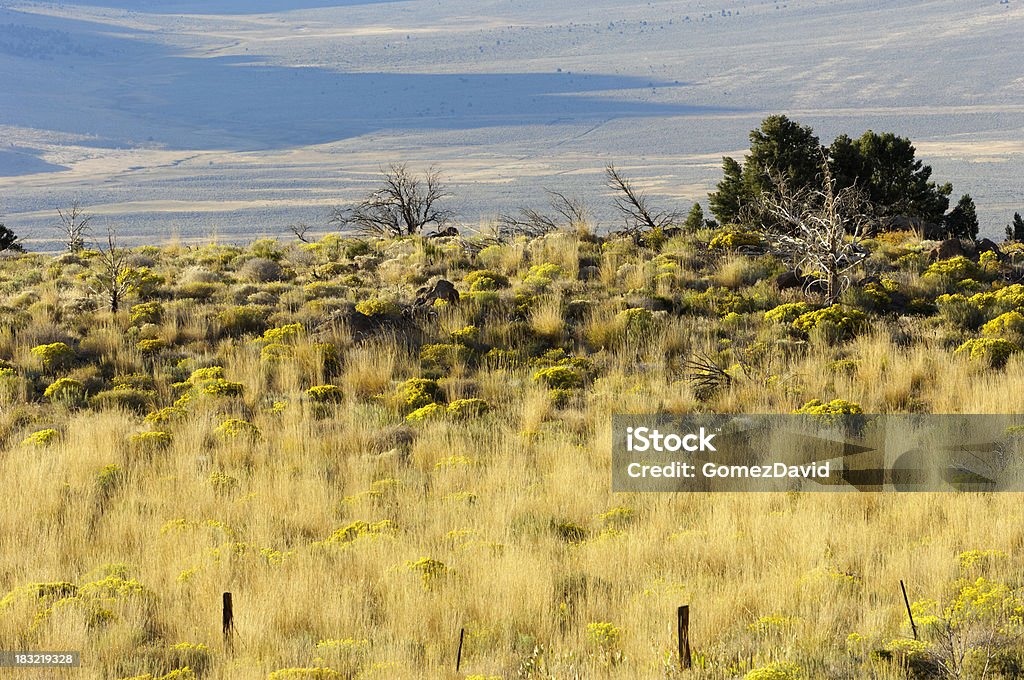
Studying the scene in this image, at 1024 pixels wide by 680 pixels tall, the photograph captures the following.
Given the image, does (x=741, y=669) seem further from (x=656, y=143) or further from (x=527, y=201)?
(x=656, y=143)

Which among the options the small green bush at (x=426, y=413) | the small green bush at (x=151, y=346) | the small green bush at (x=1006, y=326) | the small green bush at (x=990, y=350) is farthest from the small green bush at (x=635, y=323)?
the small green bush at (x=151, y=346)

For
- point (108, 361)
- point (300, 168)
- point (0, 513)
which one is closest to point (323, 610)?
point (0, 513)

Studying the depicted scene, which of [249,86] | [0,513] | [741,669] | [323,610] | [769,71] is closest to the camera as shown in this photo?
[741,669]

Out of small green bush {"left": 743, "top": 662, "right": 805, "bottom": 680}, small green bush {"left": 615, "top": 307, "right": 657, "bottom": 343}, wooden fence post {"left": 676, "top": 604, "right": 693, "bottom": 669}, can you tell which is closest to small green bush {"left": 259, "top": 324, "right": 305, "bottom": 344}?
small green bush {"left": 615, "top": 307, "right": 657, "bottom": 343}

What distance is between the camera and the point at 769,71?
15850 centimetres

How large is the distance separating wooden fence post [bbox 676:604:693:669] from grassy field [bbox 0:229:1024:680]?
0.36ft

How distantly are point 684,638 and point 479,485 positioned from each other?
298cm

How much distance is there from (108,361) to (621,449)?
615 centimetres

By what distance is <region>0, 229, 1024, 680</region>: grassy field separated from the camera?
5180mm

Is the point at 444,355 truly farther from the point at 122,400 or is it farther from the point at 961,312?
the point at 961,312

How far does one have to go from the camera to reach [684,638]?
4.78 meters

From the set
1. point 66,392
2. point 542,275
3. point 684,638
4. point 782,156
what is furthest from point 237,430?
point 782,156

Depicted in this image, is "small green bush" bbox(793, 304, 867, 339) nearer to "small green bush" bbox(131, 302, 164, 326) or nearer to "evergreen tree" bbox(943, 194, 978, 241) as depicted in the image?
"small green bush" bbox(131, 302, 164, 326)

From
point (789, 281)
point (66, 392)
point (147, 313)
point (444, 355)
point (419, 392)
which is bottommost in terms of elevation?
point (419, 392)
